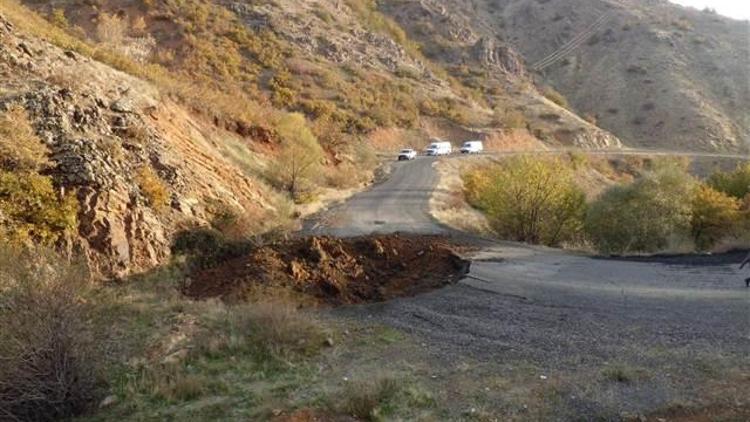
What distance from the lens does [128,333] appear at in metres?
10.7

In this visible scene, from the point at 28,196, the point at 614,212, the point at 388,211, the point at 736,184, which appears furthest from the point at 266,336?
the point at 736,184

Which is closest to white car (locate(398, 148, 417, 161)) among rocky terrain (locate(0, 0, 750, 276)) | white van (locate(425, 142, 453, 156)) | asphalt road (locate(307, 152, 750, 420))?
white van (locate(425, 142, 453, 156))

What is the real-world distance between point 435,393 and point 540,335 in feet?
10.7

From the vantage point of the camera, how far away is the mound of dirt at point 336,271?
13391 mm

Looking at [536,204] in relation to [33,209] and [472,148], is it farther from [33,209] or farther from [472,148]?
[472,148]

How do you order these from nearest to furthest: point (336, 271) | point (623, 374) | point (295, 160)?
point (623, 374), point (336, 271), point (295, 160)

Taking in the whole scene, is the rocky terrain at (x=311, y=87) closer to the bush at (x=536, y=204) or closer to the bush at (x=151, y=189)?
the bush at (x=151, y=189)

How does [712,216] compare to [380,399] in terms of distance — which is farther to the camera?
[712,216]

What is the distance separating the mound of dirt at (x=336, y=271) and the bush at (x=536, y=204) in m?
7.73

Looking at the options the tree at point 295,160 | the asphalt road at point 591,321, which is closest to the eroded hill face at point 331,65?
the tree at point 295,160

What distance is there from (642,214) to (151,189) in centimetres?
1977

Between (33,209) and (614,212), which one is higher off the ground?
(614,212)

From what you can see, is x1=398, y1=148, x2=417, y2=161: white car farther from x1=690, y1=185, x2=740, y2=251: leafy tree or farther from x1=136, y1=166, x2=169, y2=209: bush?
x1=136, y1=166, x2=169, y2=209: bush

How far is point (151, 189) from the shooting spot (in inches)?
644
